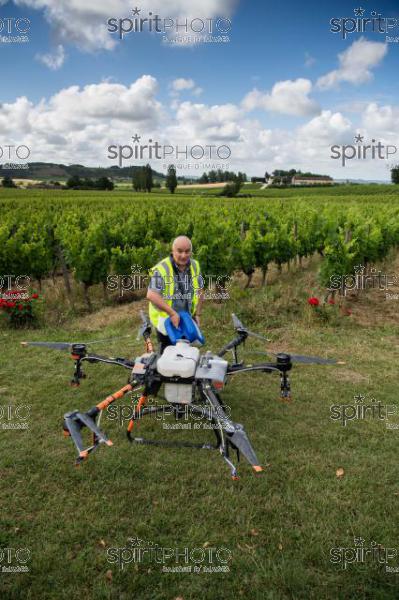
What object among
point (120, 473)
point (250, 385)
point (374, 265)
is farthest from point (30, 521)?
point (374, 265)

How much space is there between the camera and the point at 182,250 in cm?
599

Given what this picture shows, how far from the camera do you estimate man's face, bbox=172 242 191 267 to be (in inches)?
Result: 236

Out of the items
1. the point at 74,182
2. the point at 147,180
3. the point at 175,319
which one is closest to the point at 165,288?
the point at 175,319

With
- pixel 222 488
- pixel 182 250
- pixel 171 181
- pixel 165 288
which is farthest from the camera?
pixel 171 181

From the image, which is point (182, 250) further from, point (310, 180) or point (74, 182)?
point (310, 180)

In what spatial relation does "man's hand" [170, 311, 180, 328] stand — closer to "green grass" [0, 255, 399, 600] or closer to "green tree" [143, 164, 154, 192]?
"green grass" [0, 255, 399, 600]

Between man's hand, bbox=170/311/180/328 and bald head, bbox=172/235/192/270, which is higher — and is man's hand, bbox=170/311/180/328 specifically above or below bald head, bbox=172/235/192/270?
below

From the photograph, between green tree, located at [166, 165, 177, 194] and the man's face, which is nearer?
the man's face

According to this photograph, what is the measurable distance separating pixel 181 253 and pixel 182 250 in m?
0.05

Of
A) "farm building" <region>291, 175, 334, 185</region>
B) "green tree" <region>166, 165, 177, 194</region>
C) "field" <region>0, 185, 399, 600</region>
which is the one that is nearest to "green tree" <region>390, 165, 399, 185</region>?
"farm building" <region>291, 175, 334, 185</region>

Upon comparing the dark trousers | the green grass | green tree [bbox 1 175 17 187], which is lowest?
the green grass

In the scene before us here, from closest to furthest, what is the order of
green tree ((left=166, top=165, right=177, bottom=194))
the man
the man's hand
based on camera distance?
1. the man's hand
2. the man
3. green tree ((left=166, top=165, right=177, bottom=194))

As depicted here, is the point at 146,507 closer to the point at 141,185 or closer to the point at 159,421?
the point at 159,421

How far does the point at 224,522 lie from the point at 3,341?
7.19m
